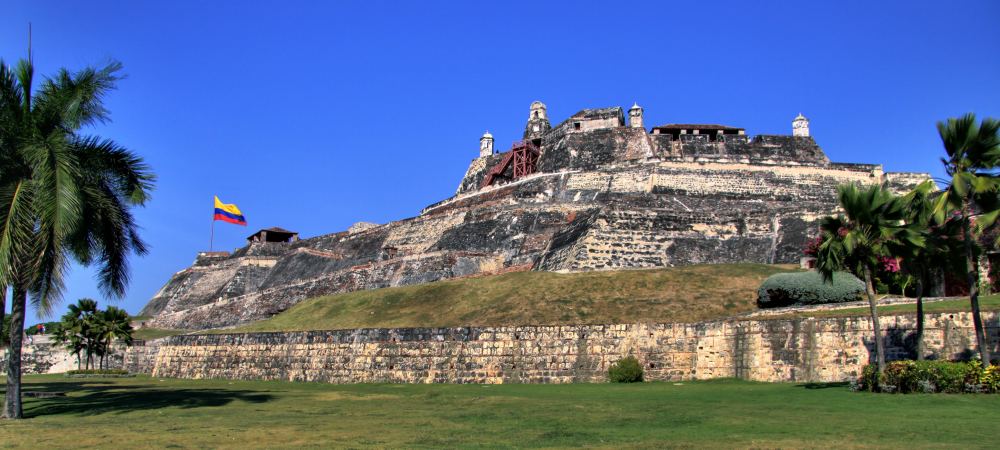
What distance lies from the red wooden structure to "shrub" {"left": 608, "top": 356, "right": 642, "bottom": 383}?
3630 cm

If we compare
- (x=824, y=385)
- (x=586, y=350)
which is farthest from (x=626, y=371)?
(x=824, y=385)

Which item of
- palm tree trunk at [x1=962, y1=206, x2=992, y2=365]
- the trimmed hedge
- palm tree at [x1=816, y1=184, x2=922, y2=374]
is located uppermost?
palm tree at [x1=816, y1=184, x2=922, y2=374]

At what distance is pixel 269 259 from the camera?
189 feet

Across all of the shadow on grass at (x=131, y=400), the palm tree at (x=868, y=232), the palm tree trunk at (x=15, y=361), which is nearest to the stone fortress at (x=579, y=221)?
the palm tree at (x=868, y=232)

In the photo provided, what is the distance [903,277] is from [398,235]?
1236 inches

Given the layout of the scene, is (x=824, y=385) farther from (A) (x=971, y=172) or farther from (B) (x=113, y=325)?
(B) (x=113, y=325)

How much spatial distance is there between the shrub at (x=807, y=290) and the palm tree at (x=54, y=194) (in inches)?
675

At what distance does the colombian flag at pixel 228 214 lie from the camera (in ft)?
215

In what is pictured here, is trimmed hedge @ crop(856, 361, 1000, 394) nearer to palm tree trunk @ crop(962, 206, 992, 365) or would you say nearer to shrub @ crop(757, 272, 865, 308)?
palm tree trunk @ crop(962, 206, 992, 365)

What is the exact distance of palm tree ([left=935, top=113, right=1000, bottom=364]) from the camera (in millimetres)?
18016

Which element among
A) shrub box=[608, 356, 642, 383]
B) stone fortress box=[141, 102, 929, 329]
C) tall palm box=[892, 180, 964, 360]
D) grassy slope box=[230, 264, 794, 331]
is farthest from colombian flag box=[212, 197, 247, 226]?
tall palm box=[892, 180, 964, 360]

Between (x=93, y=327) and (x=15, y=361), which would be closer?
(x=15, y=361)

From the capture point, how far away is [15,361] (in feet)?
53.6

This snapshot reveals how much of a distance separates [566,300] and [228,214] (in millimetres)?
43512
